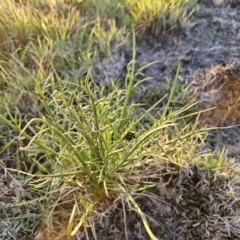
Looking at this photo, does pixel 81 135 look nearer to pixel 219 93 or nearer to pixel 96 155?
pixel 96 155

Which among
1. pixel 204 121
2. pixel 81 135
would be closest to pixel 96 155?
pixel 81 135

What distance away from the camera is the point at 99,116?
130cm

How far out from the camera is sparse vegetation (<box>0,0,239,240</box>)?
1.31m

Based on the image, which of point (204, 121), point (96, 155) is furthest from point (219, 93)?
point (96, 155)

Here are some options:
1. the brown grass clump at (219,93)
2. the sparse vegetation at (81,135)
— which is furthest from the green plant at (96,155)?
the brown grass clump at (219,93)

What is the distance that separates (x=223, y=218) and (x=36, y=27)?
41.4 inches

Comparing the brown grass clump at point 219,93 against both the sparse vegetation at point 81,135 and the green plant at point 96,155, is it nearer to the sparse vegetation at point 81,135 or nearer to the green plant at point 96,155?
the sparse vegetation at point 81,135

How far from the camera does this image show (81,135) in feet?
4.41

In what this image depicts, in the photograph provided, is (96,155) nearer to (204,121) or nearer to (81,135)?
(81,135)

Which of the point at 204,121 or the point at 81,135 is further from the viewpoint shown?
the point at 204,121

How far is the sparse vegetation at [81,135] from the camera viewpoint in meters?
1.31

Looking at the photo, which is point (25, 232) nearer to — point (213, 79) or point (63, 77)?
point (63, 77)

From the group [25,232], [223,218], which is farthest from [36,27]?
[223,218]

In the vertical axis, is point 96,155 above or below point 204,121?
above
